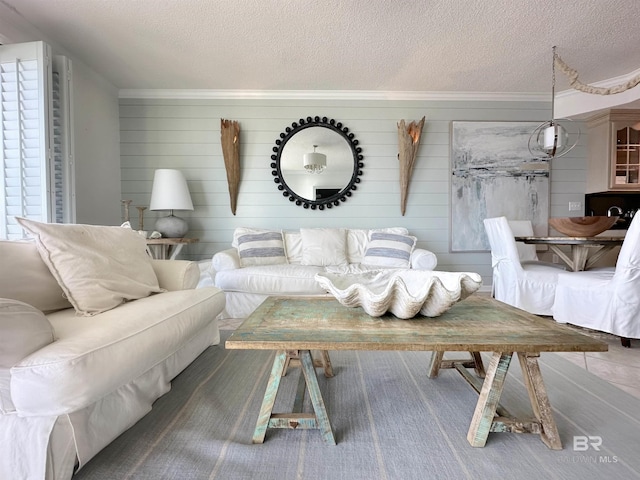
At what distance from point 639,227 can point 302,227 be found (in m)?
2.80

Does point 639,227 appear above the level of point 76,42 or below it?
below

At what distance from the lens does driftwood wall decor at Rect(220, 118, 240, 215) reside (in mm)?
3570

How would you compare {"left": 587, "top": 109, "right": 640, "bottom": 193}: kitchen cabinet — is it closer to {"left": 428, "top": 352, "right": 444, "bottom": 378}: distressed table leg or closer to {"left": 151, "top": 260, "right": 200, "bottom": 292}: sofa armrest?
{"left": 428, "top": 352, "right": 444, "bottom": 378}: distressed table leg

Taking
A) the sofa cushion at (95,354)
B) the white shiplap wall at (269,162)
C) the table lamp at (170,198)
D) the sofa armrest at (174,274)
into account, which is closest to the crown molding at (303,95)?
the white shiplap wall at (269,162)

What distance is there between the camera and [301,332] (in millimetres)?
1093

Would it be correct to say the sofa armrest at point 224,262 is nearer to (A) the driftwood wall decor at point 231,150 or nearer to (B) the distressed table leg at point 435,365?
(A) the driftwood wall decor at point 231,150

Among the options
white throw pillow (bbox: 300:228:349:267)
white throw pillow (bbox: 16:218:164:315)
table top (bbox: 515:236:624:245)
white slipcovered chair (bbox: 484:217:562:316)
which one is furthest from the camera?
white throw pillow (bbox: 300:228:349:267)

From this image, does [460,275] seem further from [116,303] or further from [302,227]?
[302,227]

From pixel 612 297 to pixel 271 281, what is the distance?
8.16 ft

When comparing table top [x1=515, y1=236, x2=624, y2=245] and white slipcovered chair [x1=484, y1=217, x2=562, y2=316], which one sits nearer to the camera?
table top [x1=515, y1=236, x2=624, y2=245]

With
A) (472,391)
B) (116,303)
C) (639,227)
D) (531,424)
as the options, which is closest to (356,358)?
(472,391)

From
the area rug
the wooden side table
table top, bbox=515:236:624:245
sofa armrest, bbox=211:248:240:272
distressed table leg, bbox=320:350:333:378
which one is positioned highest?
table top, bbox=515:236:624:245

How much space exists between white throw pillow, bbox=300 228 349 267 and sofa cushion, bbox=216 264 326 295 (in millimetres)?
340

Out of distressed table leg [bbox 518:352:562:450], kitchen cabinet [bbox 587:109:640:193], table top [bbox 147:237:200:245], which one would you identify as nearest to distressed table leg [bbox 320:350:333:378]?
distressed table leg [bbox 518:352:562:450]
